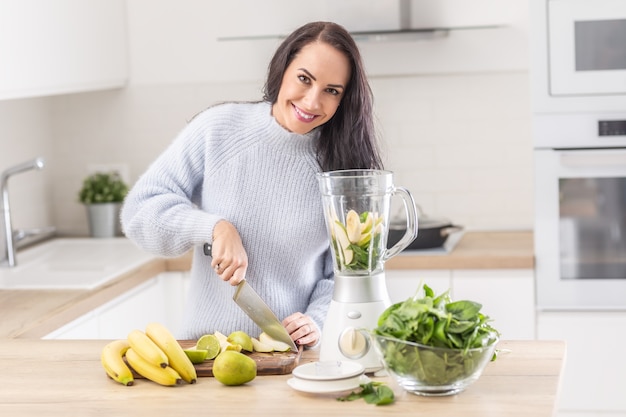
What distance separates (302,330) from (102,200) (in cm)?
188

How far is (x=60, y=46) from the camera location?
10.8ft

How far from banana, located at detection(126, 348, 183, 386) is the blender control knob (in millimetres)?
292

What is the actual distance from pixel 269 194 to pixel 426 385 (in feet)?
2.50

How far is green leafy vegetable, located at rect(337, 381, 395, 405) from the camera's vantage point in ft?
5.46

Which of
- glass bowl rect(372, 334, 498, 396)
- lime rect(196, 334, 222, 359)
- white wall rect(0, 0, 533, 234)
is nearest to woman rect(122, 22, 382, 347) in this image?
lime rect(196, 334, 222, 359)

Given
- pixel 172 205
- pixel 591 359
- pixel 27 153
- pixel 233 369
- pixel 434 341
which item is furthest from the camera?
pixel 27 153

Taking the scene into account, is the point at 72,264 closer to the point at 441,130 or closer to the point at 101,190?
the point at 101,190

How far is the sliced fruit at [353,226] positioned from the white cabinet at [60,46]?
143 cm

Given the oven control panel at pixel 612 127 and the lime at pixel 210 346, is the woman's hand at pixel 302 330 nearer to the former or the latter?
the lime at pixel 210 346

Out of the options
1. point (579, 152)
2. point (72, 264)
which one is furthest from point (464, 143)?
point (72, 264)

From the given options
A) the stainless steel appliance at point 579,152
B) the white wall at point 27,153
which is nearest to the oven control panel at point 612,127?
the stainless steel appliance at point 579,152

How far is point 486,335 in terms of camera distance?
1.68 metres

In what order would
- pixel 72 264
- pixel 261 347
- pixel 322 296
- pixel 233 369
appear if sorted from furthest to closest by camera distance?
1. pixel 72 264
2. pixel 322 296
3. pixel 261 347
4. pixel 233 369

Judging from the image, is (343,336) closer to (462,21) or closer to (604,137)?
(604,137)
